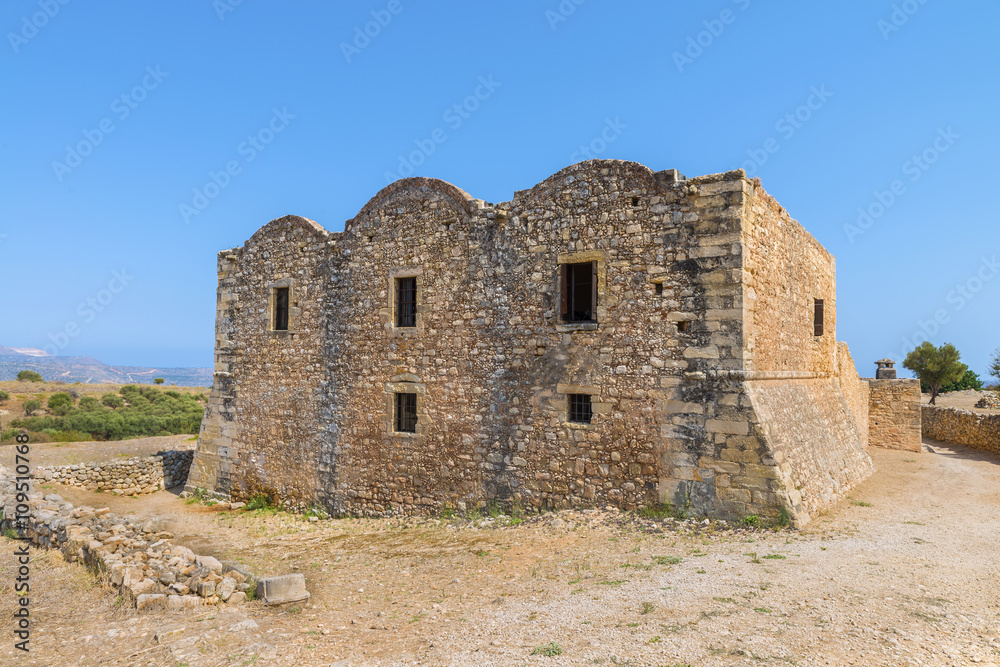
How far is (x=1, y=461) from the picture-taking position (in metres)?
16.5

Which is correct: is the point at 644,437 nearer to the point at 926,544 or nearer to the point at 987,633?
the point at 926,544

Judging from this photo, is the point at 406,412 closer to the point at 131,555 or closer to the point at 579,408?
the point at 579,408

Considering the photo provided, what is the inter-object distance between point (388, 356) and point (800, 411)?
7.82m

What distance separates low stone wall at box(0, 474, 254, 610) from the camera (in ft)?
20.7

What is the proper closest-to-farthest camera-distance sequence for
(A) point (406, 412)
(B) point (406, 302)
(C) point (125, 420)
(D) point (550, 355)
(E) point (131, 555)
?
1. (E) point (131, 555)
2. (D) point (550, 355)
3. (A) point (406, 412)
4. (B) point (406, 302)
5. (C) point (125, 420)

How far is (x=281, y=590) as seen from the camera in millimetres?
6336

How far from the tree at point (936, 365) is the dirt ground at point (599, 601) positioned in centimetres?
3327

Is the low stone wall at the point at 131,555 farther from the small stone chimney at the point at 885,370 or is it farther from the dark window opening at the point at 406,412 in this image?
the small stone chimney at the point at 885,370

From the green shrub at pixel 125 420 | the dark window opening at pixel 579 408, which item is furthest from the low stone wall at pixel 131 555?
the green shrub at pixel 125 420

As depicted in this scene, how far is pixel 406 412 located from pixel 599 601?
22.0 ft

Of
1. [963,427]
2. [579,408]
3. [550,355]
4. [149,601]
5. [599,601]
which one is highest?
[550,355]

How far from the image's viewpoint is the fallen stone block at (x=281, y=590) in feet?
20.6

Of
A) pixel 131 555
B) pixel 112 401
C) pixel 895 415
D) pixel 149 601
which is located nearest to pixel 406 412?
pixel 131 555

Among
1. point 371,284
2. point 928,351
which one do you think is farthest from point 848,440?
point 928,351
